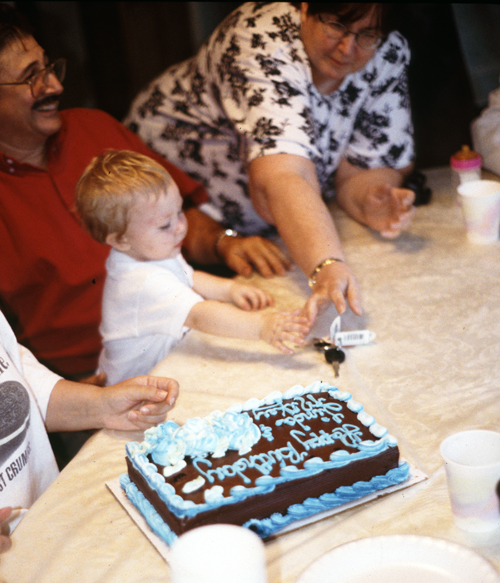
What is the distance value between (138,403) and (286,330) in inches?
12.0

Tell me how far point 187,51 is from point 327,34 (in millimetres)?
1604

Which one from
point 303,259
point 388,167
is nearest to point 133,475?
point 303,259

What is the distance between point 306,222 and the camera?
136 centimetres

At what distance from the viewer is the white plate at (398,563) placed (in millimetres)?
658

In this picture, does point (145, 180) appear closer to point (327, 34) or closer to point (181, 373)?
point (181, 373)

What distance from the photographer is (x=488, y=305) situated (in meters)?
1.26

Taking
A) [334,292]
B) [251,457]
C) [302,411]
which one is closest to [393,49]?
[334,292]

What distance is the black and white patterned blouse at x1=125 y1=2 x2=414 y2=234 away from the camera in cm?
147

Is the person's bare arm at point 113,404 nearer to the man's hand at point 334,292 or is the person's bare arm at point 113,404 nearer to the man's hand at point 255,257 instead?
the man's hand at point 334,292

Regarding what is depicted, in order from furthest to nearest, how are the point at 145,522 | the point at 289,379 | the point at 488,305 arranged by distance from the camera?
the point at 488,305 → the point at 289,379 → the point at 145,522

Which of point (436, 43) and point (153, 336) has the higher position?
point (436, 43)

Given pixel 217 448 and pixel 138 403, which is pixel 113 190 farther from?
pixel 217 448

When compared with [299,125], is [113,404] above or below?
below

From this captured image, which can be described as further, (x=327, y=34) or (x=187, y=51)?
(x=187, y=51)
